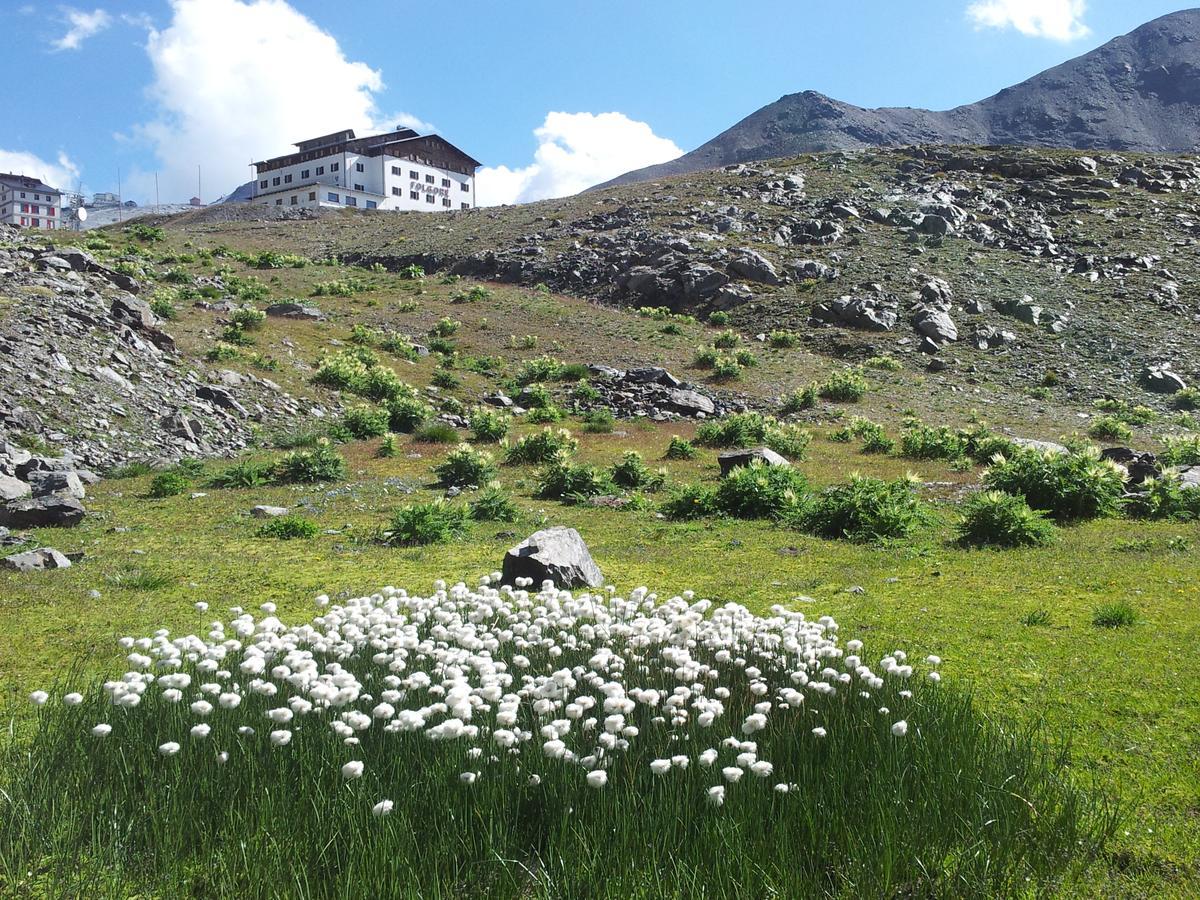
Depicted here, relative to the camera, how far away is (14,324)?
19.6m

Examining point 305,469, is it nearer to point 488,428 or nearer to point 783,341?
point 488,428

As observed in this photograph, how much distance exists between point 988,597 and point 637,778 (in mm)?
6114

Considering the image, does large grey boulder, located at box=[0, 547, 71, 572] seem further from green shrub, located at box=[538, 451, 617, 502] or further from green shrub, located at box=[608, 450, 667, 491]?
green shrub, located at box=[608, 450, 667, 491]

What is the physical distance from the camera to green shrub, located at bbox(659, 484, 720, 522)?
558 inches

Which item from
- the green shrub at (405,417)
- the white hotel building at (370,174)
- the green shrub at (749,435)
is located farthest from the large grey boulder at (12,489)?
the white hotel building at (370,174)

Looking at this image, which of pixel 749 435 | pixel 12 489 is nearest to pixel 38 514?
pixel 12 489

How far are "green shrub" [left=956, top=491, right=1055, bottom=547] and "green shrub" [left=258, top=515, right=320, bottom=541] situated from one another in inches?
392

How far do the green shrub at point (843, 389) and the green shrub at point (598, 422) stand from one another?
9.22 m

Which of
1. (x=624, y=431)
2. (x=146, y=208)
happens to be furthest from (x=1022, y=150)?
(x=146, y=208)

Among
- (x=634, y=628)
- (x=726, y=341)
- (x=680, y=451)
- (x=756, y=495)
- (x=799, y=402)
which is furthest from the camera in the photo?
(x=726, y=341)

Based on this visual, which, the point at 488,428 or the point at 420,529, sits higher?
the point at 488,428

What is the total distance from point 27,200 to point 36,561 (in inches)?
6665

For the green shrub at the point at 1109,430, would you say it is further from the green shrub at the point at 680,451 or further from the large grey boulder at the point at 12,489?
the large grey boulder at the point at 12,489

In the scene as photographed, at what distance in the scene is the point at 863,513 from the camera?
1215 centimetres
